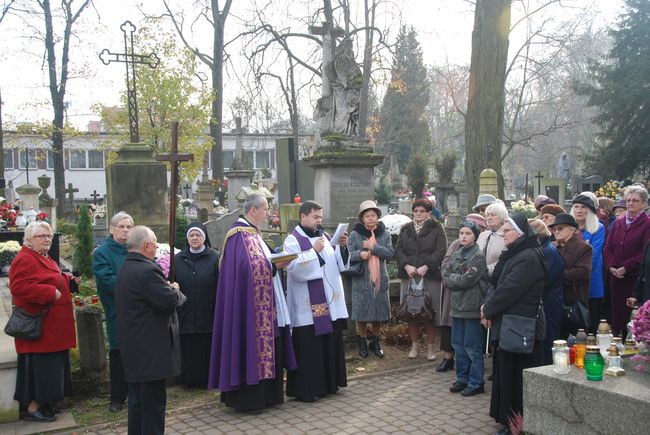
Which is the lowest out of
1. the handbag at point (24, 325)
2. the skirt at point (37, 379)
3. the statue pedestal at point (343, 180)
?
the skirt at point (37, 379)

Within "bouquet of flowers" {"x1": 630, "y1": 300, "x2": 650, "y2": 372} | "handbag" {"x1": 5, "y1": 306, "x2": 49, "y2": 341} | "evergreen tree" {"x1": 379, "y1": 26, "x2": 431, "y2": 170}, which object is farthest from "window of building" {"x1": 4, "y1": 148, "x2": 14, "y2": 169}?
"bouquet of flowers" {"x1": 630, "y1": 300, "x2": 650, "y2": 372}

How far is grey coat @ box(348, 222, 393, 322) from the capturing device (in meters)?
7.75

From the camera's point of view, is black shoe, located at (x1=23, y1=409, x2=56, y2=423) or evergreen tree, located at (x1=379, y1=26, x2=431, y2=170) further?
evergreen tree, located at (x1=379, y1=26, x2=431, y2=170)

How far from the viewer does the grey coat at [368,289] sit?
7750mm

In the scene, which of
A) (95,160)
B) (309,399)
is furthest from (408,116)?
(309,399)

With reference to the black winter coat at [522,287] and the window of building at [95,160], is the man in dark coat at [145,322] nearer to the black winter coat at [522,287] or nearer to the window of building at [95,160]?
the black winter coat at [522,287]

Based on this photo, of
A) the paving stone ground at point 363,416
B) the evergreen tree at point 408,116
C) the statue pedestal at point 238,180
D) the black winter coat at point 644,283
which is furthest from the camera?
the evergreen tree at point 408,116

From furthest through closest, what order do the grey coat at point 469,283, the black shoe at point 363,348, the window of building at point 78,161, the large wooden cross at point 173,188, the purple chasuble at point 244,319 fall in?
the window of building at point 78,161 < the black shoe at point 363,348 < the grey coat at point 469,283 < the purple chasuble at point 244,319 < the large wooden cross at point 173,188

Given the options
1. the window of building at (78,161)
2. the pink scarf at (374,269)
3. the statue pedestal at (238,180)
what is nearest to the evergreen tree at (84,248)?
the pink scarf at (374,269)

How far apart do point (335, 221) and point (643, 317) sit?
719 centimetres

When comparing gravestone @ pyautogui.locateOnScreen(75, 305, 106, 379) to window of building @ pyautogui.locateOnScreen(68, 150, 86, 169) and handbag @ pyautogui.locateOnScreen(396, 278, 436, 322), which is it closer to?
handbag @ pyautogui.locateOnScreen(396, 278, 436, 322)

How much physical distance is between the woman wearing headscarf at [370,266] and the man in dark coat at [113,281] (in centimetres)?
279

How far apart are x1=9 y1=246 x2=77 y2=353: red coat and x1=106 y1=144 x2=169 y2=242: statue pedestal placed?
4.57 m

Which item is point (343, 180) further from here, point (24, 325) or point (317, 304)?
point (24, 325)
